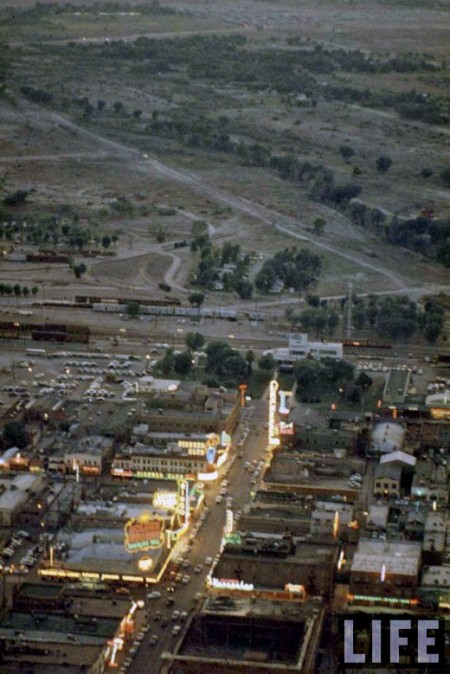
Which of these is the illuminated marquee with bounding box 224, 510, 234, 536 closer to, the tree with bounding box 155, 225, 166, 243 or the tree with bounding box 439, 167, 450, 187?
the tree with bounding box 155, 225, 166, 243

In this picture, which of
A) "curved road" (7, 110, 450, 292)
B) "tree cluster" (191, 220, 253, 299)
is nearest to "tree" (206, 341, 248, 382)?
"tree cluster" (191, 220, 253, 299)

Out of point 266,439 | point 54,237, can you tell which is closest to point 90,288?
point 54,237

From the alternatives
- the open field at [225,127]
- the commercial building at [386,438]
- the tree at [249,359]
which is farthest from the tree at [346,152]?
the commercial building at [386,438]

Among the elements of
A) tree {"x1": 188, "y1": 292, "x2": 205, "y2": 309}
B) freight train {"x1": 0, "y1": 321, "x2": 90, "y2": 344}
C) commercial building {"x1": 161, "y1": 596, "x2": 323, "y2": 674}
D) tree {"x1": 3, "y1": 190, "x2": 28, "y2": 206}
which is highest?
commercial building {"x1": 161, "y1": 596, "x2": 323, "y2": 674}

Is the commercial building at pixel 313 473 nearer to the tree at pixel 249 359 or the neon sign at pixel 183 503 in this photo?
the neon sign at pixel 183 503

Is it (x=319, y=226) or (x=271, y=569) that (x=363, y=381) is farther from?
(x=319, y=226)

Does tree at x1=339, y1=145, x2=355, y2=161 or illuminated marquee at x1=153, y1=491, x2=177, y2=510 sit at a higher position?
illuminated marquee at x1=153, y1=491, x2=177, y2=510
